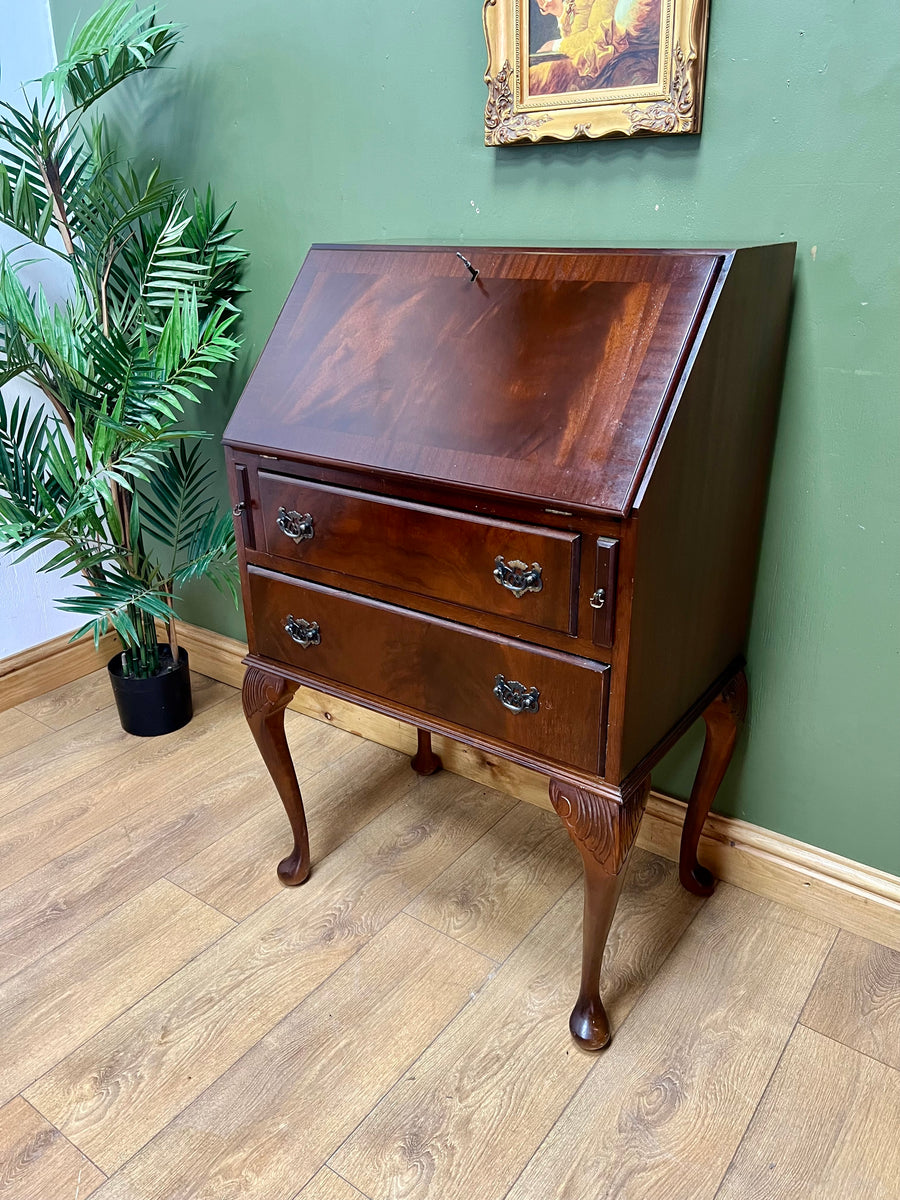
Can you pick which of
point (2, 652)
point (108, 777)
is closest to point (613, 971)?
point (108, 777)

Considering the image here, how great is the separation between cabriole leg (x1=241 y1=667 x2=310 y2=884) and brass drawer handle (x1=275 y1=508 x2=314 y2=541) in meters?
0.27

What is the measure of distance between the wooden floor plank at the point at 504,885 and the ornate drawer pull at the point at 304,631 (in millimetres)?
564

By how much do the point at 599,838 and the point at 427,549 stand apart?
17.8 inches

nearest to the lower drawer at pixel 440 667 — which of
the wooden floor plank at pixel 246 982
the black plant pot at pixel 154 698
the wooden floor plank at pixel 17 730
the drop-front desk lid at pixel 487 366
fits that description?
the drop-front desk lid at pixel 487 366

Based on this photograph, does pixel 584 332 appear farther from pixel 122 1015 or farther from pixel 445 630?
pixel 122 1015

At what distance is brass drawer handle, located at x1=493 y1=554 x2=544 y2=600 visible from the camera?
3.69 feet

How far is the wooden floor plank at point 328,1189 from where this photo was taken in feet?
3.85

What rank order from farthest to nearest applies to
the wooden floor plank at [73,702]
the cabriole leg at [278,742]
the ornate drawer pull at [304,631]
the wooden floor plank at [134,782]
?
the wooden floor plank at [73,702]
the wooden floor plank at [134,782]
the cabriole leg at [278,742]
the ornate drawer pull at [304,631]

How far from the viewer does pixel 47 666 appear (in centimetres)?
239

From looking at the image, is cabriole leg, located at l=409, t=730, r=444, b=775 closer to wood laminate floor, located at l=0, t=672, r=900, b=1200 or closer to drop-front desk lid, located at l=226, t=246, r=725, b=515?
wood laminate floor, located at l=0, t=672, r=900, b=1200

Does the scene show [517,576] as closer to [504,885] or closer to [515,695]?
[515,695]

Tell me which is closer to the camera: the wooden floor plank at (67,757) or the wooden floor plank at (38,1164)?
the wooden floor plank at (38,1164)

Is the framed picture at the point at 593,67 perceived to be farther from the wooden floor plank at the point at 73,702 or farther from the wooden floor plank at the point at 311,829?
the wooden floor plank at the point at 73,702

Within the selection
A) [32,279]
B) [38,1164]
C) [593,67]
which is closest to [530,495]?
[593,67]
